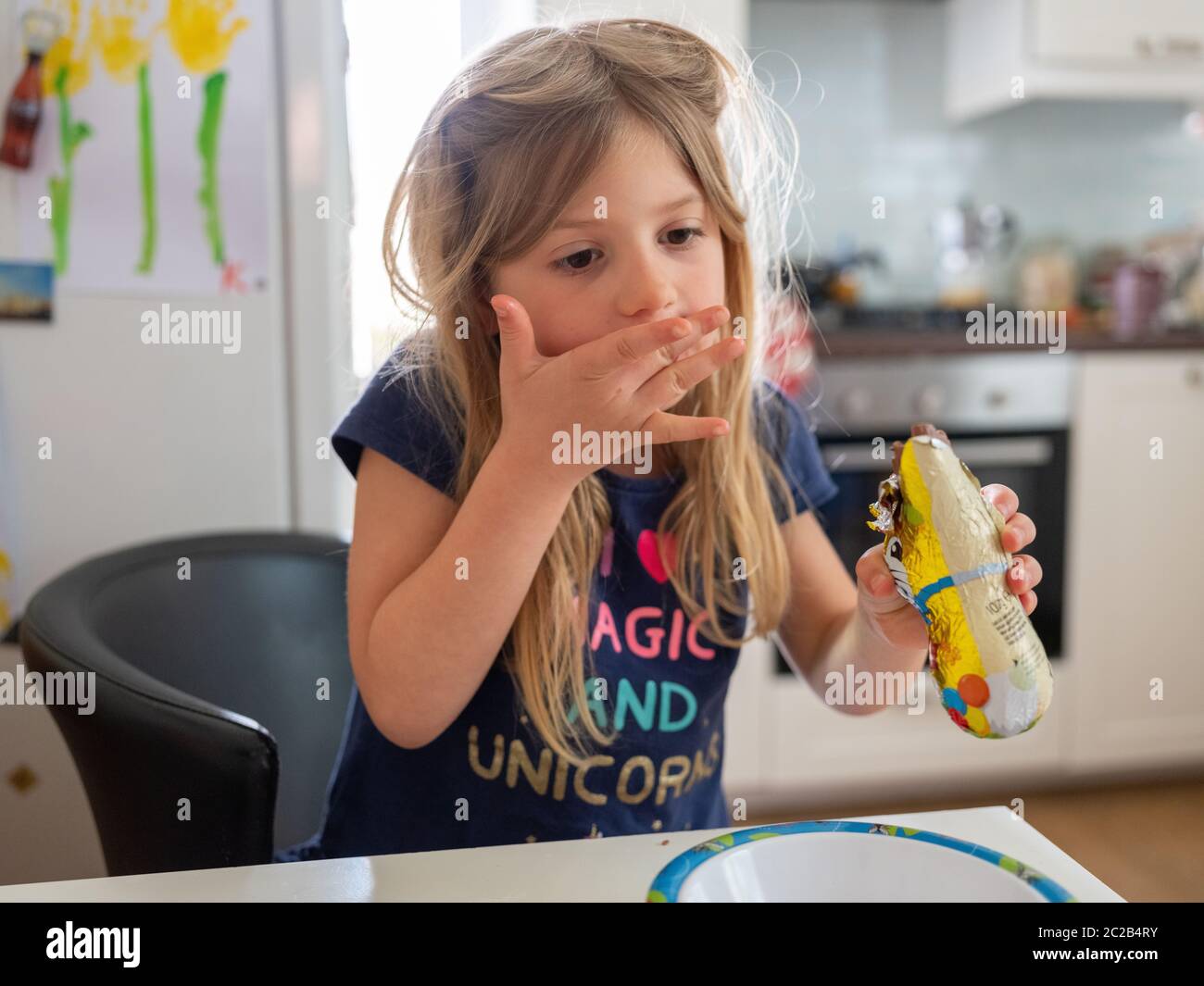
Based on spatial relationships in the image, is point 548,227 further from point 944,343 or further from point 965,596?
point 944,343

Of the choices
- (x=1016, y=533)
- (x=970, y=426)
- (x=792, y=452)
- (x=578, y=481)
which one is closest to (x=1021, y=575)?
(x=1016, y=533)

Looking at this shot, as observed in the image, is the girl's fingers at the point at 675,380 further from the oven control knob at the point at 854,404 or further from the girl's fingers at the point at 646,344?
the oven control knob at the point at 854,404

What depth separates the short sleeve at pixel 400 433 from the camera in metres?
0.71

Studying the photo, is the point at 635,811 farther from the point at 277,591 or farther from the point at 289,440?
the point at 289,440

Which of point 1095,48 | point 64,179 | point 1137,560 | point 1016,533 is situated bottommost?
point 1137,560

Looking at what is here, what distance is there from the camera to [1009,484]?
1.83m

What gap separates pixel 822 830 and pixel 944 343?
1.45 m

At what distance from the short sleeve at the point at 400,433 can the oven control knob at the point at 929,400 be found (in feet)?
3.91

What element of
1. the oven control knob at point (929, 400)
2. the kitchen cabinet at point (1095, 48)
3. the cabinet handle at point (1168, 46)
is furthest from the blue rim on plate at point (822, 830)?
the cabinet handle at point (1168, 46)

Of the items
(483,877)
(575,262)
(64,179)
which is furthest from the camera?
(64,179)

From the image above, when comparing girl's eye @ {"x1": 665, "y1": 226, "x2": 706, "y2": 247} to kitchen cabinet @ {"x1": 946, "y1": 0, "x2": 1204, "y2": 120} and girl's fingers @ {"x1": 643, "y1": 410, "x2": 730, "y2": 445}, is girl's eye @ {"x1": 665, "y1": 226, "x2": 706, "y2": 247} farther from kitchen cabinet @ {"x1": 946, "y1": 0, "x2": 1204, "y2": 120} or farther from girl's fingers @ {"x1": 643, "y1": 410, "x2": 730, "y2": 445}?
kitchen cabinet @ {"x1": 946, "y1": 0, "x2": 1204, "y2": 120}

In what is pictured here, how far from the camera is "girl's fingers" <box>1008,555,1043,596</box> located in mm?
437

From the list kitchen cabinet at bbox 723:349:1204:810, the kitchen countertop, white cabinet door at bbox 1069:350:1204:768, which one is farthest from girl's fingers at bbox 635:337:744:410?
white cabinet door at bbox 1069:350:1204:768

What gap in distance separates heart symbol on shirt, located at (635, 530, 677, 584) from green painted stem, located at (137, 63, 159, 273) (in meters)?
0.81
